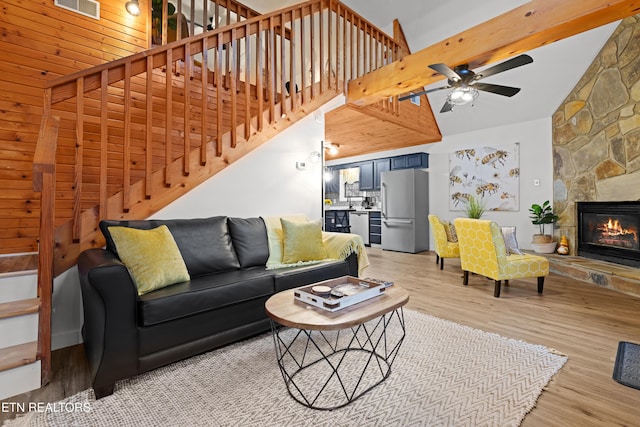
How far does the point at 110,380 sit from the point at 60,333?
94 centimetres

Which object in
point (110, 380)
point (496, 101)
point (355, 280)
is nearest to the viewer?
point (110, 380)

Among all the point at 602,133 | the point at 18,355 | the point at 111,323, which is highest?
the point at 602,133

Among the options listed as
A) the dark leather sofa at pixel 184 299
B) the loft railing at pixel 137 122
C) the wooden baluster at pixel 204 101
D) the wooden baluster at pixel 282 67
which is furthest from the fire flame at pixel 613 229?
the wooden baluster at pixel 204 101

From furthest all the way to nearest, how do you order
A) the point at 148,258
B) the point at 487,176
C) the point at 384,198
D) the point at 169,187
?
the point at 384,198, the point at 487,176, the point at 169,187, the point at 148,258

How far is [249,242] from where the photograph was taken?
2807 millimetres

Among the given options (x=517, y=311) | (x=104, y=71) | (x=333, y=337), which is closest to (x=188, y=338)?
(x=333, y=337)

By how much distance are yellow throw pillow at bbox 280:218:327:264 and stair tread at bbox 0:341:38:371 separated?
67.5 inches

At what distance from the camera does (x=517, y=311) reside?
2.87 m

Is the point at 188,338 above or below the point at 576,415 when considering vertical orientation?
above

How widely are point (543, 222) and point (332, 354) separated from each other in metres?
4.56

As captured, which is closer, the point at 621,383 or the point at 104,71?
the point at 621,383

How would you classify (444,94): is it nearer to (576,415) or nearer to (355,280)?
(355,280)

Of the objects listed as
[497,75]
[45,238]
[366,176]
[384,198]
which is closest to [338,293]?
[45,238]

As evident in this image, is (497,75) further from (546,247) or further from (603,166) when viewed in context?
(546,247)
